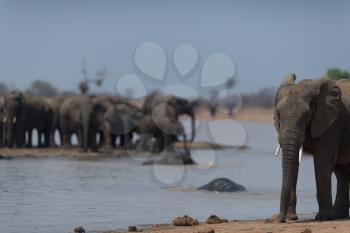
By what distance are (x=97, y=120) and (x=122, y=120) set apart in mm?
1561

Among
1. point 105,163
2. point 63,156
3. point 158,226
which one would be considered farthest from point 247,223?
point 63,156

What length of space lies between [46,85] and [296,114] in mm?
115130

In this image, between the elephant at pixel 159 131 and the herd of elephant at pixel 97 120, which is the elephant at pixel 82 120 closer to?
the herd of elephant at pixel 97 120

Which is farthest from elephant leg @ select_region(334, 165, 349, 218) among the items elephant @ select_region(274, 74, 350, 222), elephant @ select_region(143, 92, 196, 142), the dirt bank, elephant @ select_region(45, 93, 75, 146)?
elephant @ select_region(45, 93, 75, 146)

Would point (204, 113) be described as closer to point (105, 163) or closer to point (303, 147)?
point (105, 163)

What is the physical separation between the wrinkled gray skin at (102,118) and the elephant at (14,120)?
9.45ft

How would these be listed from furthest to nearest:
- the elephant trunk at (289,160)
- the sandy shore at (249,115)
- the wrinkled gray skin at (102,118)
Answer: the sandy shore at (249,115)
the wrinkled gray skin at (102,118)
the elephant trunk at (289,160)

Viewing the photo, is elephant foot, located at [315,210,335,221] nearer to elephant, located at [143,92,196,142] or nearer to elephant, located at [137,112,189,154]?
elephant, located at [137,112,189,154]

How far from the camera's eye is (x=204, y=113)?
106500mm

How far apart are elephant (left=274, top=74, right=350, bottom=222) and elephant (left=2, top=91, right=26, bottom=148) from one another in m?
21.5

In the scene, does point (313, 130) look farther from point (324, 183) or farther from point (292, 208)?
point (292, 208)

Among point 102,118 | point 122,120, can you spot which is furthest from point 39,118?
point 122,120

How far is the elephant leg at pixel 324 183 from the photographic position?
46.0 feet

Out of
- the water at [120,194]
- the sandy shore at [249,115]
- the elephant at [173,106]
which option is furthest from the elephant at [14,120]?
the sandy shore at [249,115]
